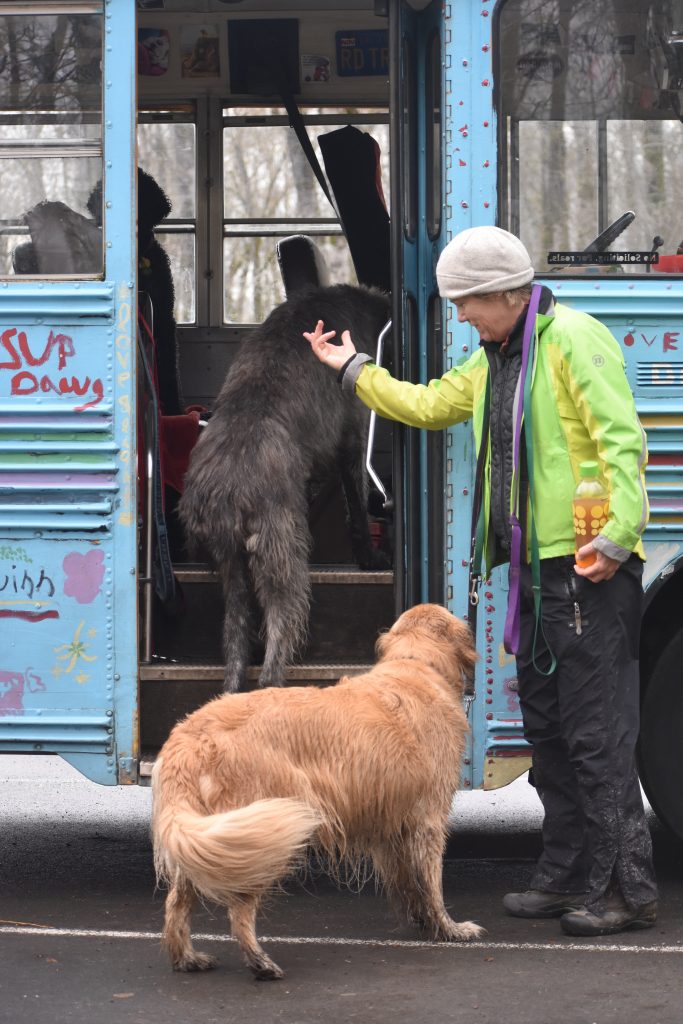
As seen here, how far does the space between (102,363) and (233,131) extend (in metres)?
2.81

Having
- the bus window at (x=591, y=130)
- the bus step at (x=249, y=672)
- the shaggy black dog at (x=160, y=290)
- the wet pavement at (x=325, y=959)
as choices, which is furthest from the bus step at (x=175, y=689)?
the shaggy black dog at (x=160, y=290)

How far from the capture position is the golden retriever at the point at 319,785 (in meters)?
3.85

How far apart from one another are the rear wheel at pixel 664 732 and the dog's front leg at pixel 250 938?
1604mm

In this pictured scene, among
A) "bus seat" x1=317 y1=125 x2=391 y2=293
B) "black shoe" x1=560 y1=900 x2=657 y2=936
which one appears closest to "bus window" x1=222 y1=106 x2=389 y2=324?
"bus seat" x1=317 y1=125 x2=391 y2=293

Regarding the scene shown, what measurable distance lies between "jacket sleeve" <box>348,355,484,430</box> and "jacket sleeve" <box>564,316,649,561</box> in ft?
1.38

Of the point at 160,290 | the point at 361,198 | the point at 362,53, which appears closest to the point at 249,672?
the point at 160,290

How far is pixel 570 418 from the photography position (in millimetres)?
4461

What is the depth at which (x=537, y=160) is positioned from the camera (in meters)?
4.84

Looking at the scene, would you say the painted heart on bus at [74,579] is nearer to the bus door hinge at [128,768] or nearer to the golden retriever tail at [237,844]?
the bus door hinge at [128,768]

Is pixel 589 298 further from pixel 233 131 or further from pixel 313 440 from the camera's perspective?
pixel 233 131

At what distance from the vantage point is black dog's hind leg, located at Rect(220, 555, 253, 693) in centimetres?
501

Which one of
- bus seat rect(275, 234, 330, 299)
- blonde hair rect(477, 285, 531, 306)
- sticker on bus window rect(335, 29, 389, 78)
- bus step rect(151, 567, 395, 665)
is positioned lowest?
bus step rect(151, 567, 395, 665)

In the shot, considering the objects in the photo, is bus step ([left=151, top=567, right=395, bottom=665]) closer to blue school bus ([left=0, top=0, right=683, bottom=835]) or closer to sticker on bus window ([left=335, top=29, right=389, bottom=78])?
blue school bus ([left=0, top=0, right=683, bottom=835])

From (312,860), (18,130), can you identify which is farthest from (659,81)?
(312,860)
